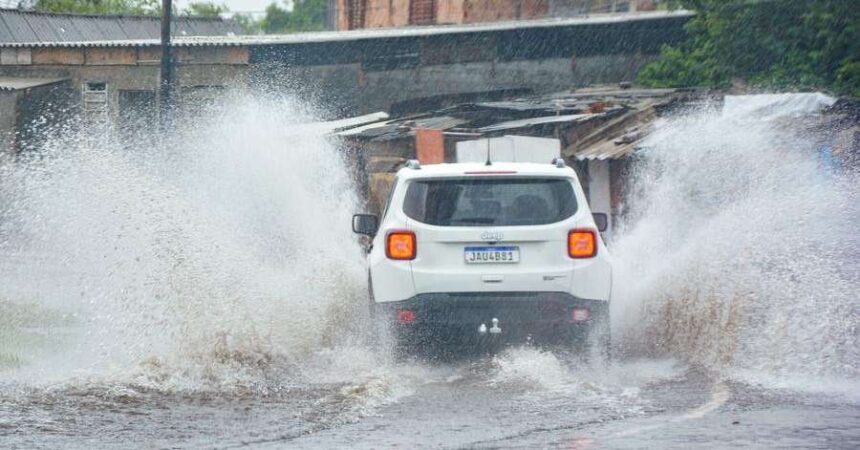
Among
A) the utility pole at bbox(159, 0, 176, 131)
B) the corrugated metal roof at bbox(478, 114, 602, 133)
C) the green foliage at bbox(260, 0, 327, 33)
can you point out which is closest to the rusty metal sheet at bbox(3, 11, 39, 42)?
the utility pole at bbox(159, 0, 176, 131)

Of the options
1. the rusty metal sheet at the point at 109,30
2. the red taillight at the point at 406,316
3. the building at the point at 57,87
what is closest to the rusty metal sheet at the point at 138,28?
the rusty metal sheet at the point at 109,30

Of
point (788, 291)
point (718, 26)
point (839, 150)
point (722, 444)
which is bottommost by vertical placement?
point (722, 444)

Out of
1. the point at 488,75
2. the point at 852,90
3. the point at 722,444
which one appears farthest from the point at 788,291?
the point at 488,75

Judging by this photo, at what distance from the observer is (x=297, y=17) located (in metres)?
79.1

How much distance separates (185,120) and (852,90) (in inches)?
675

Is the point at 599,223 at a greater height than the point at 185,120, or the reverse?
the point at 185,120

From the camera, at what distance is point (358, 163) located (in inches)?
997

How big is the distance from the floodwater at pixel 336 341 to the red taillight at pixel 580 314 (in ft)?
1.19

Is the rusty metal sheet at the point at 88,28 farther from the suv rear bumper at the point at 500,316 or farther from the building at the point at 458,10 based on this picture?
the suv rear bumper at the point at 500,316

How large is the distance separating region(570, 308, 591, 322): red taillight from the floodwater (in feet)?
1.19

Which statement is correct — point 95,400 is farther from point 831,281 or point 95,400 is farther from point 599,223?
point 831,281

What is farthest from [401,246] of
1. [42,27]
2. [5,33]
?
[42,27]

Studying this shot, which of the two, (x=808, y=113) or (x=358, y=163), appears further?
(x=358, y=163)

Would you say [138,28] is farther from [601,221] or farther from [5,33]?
[601,221]
